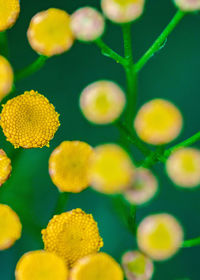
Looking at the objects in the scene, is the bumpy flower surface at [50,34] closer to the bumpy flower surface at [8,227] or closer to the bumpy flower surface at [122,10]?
the bumpy flower surface at [122,10]

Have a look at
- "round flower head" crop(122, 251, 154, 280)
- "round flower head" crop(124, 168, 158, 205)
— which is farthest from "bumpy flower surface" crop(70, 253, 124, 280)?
"round flower head" crop(124, 168, 158, 205)

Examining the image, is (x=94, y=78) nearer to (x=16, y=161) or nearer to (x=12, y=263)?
(x=16, y=161)

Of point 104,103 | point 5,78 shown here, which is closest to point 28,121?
point 5,78

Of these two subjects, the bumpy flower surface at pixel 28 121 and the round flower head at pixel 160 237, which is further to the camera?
the bumpy flower surface at pixel 28 121

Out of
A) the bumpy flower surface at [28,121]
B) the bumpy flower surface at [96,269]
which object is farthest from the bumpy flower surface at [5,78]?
the bumpy flower surface at [96,269]

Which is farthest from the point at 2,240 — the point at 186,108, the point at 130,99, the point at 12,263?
the point at 186,108
